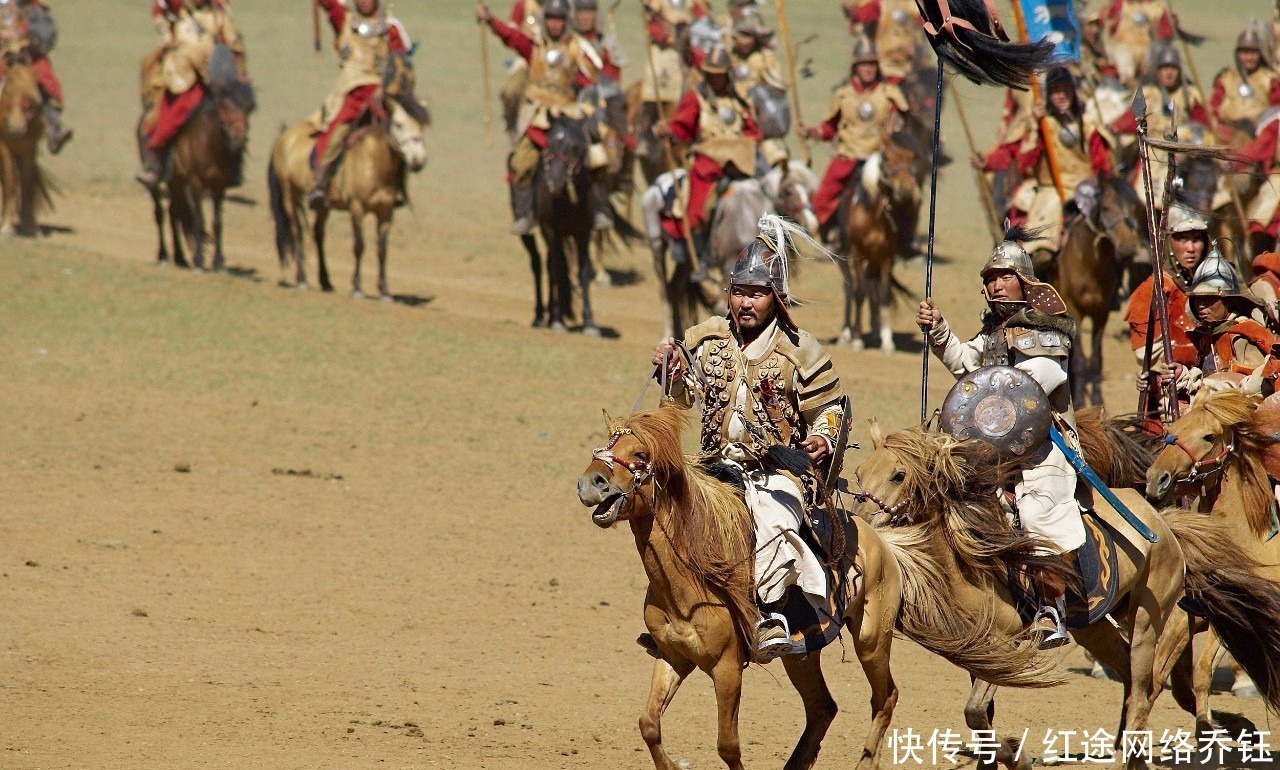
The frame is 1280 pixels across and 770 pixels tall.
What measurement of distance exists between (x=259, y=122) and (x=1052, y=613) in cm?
2754

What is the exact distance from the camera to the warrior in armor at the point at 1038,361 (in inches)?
254

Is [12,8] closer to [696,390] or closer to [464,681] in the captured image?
[464,681]

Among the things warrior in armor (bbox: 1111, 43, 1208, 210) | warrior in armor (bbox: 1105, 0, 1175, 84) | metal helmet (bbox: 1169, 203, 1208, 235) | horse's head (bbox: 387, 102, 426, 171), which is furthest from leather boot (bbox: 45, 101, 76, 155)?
metal helmet (bbox: 1169, 203, 1208, 235)

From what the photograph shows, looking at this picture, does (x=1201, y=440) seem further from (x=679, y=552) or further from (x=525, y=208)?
(x=525, y=208)

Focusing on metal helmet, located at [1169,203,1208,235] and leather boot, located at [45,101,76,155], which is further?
leather boot, located at [45,101,76,155]

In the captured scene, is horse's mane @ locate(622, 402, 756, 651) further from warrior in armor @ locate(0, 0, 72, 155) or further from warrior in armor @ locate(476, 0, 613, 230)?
warrior in armor @ locate(0, 0, 72, 155)

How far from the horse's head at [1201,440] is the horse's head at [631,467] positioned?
2259 mm

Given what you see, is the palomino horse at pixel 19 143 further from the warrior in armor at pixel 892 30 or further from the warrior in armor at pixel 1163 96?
the warrior in armor at pixel 1163 96

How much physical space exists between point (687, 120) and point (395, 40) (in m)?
3.62

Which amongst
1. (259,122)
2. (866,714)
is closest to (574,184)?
(866,714)

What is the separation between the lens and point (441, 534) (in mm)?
10289

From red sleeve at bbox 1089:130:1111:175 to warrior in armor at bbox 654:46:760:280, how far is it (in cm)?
326

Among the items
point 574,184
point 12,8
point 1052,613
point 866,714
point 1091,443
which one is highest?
point 12,8

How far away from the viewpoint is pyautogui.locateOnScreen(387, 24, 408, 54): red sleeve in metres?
17.4
